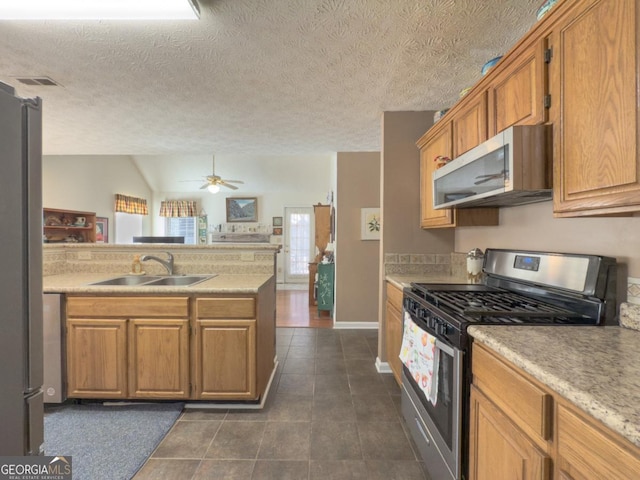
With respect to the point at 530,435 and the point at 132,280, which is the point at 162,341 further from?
the point at 530,435

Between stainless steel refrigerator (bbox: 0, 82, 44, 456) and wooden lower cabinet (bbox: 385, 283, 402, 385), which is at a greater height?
stainless steel refrigerator (bbox: 0, 82, 44, 456)

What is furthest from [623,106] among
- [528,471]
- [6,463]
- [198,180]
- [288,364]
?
[198,180]

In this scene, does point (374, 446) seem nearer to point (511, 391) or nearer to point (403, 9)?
point (511, 391)

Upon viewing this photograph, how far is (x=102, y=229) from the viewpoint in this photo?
236 inches

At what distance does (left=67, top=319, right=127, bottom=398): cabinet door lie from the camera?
2037 mm

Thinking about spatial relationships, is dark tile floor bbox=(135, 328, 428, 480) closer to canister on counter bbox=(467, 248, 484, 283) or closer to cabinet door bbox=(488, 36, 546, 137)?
canister on counter bbox=(467, 248, 484, 283)

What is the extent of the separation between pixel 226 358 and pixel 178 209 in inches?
258

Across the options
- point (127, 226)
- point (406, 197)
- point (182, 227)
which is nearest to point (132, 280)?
point (406, 197)

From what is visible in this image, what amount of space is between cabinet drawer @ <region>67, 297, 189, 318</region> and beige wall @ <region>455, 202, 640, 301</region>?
2.16m

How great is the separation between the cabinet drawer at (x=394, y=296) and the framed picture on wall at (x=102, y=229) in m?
5.93

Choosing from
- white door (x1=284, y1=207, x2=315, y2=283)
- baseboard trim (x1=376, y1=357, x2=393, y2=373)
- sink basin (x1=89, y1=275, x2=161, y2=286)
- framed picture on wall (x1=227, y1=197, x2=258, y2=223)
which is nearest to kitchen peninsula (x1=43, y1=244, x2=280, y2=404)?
sink basin (x1=89, y1=275, x2=161, y2=286)

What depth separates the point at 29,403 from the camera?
80 centimetres

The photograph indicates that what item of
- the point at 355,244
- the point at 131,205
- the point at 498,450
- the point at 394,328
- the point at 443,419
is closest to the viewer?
the point at 498,450

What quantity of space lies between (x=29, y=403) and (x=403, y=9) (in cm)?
204
